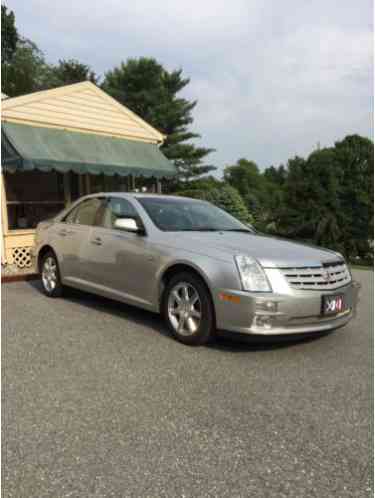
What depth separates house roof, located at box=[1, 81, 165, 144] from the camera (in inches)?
370

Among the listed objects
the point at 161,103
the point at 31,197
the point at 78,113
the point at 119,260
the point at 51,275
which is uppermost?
the point at 161,103

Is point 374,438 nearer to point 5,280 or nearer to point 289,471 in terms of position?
point 289,471

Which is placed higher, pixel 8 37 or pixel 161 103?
pixel 8 37

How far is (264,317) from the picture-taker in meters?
3.73

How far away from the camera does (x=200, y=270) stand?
4027 mm

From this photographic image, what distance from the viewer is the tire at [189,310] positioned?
3994 mm

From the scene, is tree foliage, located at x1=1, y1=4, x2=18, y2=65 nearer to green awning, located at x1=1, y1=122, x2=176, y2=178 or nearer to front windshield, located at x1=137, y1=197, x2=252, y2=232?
green awning, located at x1=1, y1=122, x2=176, y2=178

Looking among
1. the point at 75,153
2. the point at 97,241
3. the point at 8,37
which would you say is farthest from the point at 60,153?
the point at 8,37

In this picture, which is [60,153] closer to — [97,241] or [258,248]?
[97,241]

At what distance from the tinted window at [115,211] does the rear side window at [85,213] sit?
209 millimetres

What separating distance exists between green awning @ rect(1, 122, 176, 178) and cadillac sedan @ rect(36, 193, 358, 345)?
12.2 feet

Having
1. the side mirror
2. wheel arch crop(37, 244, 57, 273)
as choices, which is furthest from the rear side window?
the side mirror

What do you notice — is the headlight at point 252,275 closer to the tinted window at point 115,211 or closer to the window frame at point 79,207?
the tinted window at point 115,211

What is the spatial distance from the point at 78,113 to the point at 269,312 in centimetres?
851
